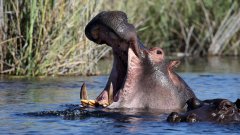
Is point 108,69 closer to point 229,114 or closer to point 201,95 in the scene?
point 201,95

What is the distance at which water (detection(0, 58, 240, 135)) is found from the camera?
652 centimetres

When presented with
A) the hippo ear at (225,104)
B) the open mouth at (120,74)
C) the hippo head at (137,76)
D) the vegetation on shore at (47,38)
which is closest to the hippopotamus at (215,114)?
the hippo ear at (225,104)

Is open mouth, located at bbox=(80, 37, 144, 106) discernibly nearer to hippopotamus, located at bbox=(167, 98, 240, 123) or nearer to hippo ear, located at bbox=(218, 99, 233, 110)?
hippopotamus, located at bbox=(167, 98, 240, 123)

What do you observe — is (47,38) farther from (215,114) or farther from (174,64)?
(215,114)

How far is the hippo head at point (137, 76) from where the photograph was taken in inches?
281

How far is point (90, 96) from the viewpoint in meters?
9.62

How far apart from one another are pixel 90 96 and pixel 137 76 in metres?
2.42

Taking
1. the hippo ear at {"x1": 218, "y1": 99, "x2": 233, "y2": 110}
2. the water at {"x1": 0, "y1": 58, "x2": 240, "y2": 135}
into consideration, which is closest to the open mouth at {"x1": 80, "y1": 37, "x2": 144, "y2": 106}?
the water at {"x1": 0, "y1": 58, "x2": 240, "y2": 135}

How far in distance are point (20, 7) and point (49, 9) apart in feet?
1.45

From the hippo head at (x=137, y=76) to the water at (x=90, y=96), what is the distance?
0.54 feet

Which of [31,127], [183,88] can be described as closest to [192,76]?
[183,88]

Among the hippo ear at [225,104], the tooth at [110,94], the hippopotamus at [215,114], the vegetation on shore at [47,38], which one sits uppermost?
the vegetation on shore at [47,38]

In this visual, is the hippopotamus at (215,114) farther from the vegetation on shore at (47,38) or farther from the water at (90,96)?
the vegetation on shore at (47,38)

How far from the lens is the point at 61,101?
887 centimetres
